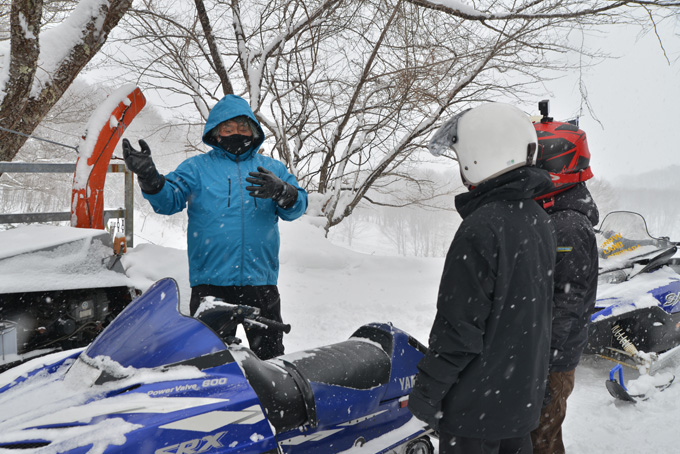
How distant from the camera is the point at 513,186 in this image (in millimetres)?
1622

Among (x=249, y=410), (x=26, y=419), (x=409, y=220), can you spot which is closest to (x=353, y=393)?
(x=249, y=410)

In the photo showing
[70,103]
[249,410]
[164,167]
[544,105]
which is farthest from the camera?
[164,167]

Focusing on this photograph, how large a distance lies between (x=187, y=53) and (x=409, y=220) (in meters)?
51.8

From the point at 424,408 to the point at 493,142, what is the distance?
100 centimetres

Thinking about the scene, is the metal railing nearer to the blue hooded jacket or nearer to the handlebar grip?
the blue hooded jacket

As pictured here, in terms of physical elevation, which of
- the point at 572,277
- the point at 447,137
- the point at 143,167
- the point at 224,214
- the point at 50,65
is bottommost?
the point at 572,277

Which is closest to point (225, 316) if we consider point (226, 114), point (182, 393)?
point (182, 393)

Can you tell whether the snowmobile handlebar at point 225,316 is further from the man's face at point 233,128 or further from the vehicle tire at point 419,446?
the man's face at point 233,128

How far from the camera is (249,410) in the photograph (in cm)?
154

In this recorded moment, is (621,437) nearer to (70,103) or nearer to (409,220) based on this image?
(70,103)

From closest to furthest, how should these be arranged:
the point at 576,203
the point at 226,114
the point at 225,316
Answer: the point at 225,316 → the point at 576,203 → the point at 226,114

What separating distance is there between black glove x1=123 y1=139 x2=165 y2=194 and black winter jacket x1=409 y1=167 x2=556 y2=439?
1.71m

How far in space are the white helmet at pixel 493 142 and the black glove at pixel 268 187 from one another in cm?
115

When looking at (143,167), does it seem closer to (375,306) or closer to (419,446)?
(419,446)
